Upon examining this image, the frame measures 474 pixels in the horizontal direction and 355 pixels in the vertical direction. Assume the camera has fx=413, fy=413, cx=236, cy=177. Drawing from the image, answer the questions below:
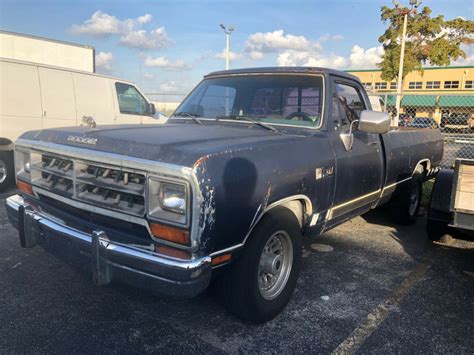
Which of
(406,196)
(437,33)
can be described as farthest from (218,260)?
(437,33)

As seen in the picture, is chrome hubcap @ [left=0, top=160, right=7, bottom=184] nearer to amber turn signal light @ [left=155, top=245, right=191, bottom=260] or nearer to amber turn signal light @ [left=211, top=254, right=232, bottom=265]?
amber turn signal light @ [left=155, top=245, right=191, bottom=260]

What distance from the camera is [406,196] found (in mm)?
5750

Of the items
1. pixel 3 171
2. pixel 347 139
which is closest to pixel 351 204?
pixel 347 139

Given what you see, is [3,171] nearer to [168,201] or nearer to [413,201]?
[168,201]

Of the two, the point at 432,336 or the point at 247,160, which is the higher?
the point at 247,160

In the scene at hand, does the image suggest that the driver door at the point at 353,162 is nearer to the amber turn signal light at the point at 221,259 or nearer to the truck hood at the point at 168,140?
the truck hood at the point at 168,140

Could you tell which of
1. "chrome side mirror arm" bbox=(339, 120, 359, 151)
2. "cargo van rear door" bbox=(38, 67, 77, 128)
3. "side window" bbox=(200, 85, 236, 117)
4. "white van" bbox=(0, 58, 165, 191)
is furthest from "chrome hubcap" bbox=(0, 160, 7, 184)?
"chrome side mirror arm" bbox=(339, 120, 359, 151)

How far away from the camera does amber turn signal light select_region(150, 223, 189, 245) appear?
2.41 m

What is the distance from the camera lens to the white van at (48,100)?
7.16 meters

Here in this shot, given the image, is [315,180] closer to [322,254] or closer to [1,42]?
[322,254]

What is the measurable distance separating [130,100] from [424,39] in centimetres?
2344

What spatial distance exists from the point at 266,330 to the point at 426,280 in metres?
1.95

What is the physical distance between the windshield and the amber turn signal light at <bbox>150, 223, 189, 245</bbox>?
1772mm

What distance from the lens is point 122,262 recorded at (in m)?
2.57
